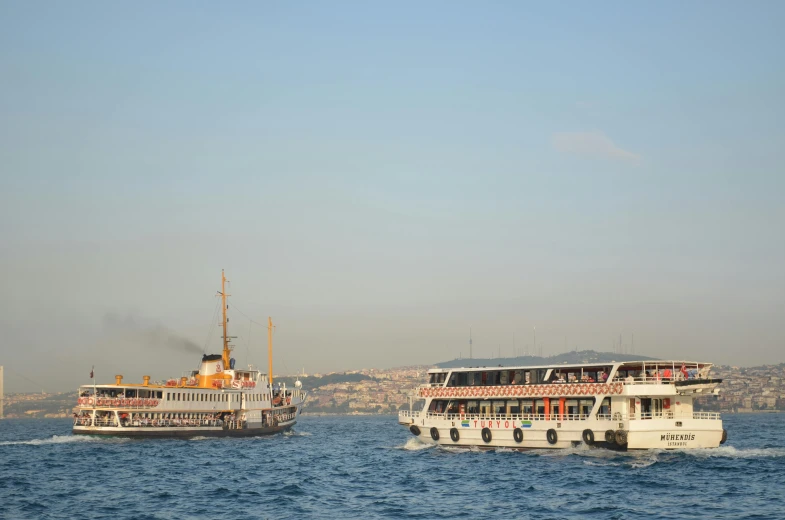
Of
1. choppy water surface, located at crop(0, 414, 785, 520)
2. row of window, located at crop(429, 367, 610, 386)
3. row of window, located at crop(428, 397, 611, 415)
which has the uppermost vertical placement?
row of window, located at crop(429, 367, 610, 386)

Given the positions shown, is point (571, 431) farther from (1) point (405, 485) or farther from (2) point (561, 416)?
(1) point (405, 485)

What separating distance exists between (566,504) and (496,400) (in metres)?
21.8

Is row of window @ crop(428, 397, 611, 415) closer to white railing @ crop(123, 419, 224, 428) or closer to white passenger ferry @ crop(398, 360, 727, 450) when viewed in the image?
white passenger ferry @ crop(398, 360, 727, 450)

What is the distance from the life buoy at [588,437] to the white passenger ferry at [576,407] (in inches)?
2.4

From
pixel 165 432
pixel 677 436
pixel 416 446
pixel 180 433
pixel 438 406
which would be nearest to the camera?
pixel 677 436

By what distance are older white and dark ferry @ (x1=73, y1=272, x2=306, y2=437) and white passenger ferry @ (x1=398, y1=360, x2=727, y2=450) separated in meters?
26.6

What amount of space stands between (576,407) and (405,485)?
49.9ft

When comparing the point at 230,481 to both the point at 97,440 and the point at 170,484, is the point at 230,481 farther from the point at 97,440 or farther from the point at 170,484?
the point at 97,440

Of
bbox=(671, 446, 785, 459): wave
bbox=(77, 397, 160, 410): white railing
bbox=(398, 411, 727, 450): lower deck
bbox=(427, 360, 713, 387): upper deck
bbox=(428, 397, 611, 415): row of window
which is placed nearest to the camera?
bbox=(398, 411, 727, 450): lower deck

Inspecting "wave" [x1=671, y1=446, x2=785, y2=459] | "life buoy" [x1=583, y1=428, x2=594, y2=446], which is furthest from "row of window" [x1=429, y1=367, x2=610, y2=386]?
"wave" [x1=671, y1=446, x2=785, y2=459]

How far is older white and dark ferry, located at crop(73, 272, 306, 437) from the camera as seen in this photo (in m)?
73.6

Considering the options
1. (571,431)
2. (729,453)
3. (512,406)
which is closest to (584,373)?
(571,431)

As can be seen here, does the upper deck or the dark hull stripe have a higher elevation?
the upper deck

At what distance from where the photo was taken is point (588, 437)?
51406 mm
